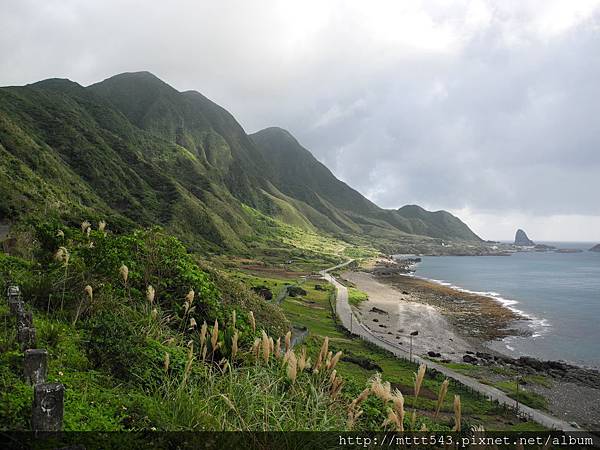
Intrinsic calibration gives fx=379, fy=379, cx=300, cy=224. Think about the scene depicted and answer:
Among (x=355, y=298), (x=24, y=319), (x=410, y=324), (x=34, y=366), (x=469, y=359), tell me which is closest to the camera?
(x=34, y=366)


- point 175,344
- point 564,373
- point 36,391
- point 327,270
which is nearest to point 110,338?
point 175,344

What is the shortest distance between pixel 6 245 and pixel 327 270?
12942cm

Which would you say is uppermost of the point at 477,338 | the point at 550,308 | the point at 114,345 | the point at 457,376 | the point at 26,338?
the point at 26,338

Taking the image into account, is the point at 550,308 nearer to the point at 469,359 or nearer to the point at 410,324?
the point at 410,324

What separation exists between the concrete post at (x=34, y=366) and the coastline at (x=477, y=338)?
44068 millimetres

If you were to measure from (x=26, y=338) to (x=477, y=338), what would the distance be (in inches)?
2854

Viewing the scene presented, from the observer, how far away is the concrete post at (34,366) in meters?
5.38

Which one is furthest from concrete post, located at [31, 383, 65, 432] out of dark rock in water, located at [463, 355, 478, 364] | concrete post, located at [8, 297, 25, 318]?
dark rock in water, located at [463, 355, 478, 364]

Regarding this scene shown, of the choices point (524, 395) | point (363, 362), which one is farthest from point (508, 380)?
point (363, 362)

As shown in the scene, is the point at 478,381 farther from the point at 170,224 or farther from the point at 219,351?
the point at 170,224

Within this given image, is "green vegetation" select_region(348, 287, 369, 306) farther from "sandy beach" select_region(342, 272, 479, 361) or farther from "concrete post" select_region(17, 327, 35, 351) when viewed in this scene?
"concrete post" select_region(17, 327, 35, 351)

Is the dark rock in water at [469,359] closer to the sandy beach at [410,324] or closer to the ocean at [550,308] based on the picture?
the sandy beach at [410,324]

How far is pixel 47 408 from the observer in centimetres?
425

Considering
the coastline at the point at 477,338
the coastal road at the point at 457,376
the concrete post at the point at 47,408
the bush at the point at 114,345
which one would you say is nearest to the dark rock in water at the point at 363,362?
the coastal road at the point at 457,376
